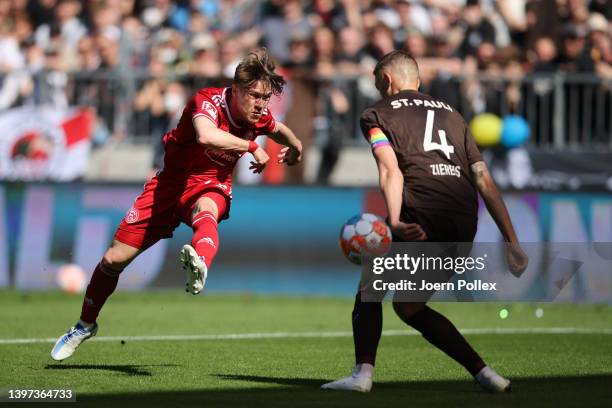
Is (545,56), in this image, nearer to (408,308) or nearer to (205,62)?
(205,62)

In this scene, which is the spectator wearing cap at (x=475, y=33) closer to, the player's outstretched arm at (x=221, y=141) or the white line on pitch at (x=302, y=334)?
the white line on pitch at (x=302, y=334)

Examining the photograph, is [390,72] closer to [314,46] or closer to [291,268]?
[291,268]

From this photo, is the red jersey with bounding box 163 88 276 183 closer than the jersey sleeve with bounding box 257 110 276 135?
Yes

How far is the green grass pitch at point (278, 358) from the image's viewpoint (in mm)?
7461

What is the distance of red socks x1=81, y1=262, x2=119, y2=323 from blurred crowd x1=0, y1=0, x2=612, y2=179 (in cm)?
820

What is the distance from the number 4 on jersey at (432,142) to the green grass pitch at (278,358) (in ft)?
5.26

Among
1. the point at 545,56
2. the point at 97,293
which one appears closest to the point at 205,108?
the point at 97,293

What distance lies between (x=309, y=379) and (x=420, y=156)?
1.91m

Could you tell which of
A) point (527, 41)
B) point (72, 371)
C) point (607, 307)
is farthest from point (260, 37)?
point (72, 371)

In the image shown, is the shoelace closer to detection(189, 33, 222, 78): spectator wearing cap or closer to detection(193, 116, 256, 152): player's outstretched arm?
detection(193, 116, 256, 152): player's outstretched arm

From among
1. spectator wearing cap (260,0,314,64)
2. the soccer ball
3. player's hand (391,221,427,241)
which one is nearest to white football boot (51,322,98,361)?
the soccer ball

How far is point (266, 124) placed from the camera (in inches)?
374

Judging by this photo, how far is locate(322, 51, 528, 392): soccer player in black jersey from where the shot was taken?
758cm

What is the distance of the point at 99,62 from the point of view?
19234 mm
